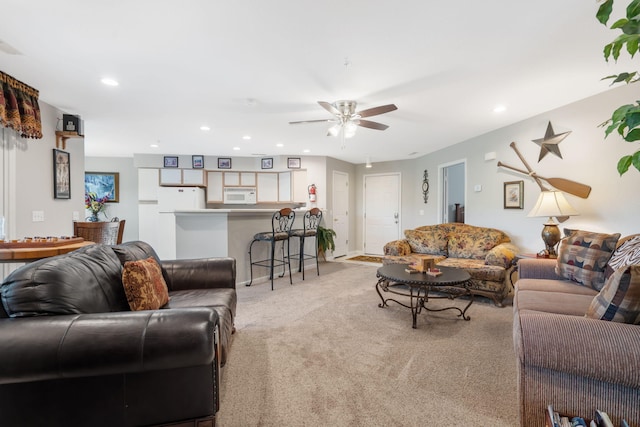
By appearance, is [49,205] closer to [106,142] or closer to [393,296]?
[106,142]

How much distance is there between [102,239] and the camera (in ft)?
11.4

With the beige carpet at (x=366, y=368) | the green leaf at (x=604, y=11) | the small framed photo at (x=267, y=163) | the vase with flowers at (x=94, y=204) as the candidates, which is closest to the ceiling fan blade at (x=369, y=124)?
the beige carpet at (x=366, y=368)

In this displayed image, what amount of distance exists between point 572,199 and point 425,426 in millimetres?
3193

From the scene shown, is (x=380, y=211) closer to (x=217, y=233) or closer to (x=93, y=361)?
(x=217, y=233)

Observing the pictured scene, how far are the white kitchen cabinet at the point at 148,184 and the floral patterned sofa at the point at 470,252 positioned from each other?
4964 millimetres

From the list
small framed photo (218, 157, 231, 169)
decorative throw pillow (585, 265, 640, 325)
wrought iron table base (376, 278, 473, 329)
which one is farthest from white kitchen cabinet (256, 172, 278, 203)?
decorative throw pillow (585, 265, 640, 325)

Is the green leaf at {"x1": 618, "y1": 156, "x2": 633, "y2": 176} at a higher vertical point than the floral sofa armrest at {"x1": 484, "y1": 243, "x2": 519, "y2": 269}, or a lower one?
higher

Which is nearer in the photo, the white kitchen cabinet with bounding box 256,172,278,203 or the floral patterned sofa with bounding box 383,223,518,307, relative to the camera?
the floral patterned sofa with bounding box 383,223,518,307

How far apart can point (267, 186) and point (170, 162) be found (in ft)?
6.92

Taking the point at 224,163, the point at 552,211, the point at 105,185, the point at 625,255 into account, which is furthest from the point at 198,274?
the point at 105,185

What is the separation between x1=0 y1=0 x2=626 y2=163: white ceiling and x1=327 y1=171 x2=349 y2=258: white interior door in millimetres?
2874

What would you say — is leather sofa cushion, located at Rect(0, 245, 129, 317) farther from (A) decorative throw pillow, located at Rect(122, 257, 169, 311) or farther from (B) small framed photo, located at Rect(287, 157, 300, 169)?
(B) small framed photo, located at Rect(287, 157, 300, 169)

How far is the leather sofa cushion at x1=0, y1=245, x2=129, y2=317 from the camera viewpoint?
1.20m

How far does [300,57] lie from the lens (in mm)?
2268
